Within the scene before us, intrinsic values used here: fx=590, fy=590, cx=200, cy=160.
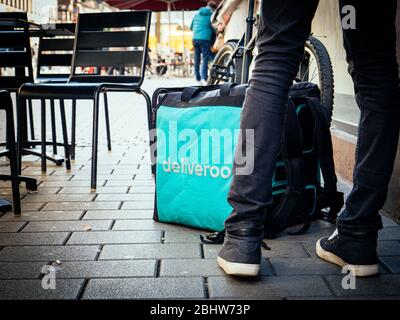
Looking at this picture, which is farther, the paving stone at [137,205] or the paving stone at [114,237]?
the paving stone at [137,205]

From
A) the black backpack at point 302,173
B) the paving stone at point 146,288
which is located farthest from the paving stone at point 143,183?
the paving stone at point 146,288

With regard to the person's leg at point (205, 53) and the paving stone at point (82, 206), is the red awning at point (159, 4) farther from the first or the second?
the paving stone at point (82, 206)

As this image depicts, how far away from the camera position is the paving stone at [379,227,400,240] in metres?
2.42

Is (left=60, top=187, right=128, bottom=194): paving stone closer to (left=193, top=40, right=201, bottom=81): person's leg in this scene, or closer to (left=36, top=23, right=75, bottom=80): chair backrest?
(left=36, top=23, right=75, bottom=80): chair backrest

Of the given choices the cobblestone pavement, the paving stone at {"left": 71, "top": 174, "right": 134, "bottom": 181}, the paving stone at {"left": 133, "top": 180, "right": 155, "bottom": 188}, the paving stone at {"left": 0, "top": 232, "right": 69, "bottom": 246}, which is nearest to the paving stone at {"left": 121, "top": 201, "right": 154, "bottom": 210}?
the cobblestone pavement

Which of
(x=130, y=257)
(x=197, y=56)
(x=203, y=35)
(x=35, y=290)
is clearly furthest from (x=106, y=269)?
(x=197, y=56)

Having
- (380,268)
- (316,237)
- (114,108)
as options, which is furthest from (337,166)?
(114,108)

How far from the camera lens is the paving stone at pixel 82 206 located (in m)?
2.90

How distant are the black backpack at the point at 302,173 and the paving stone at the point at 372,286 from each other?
0.48 metres

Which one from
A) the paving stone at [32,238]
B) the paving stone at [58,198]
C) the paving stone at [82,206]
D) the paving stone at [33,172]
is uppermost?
the paving stone at [32,238]

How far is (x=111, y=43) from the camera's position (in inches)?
166

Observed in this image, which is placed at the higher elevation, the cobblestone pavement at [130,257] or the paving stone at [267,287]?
the paving stone at [267,287]

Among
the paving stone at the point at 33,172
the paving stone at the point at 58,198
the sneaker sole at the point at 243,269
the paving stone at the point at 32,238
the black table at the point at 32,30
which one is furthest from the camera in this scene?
the paving stone at the point at 33,172

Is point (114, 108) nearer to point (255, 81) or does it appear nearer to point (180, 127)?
point (180, 127)
